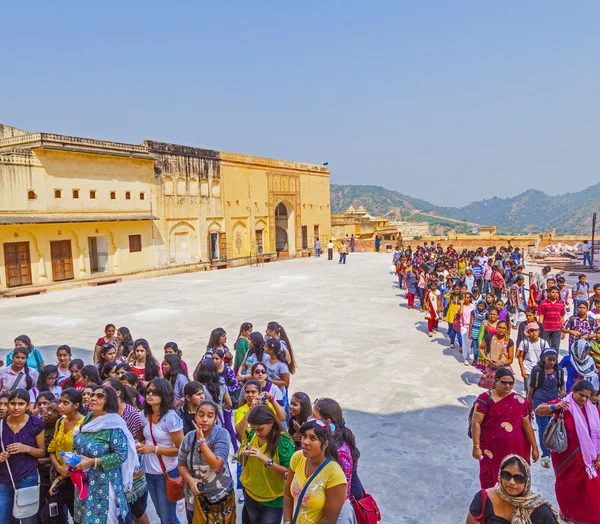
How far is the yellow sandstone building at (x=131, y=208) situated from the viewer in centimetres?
1884

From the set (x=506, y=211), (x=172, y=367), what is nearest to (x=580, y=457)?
(x=172, y=367)

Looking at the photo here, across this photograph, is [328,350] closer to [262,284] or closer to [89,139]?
[262,284]

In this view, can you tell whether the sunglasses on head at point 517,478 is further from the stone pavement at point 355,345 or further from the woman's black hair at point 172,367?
the woman's black hair at point 172,367

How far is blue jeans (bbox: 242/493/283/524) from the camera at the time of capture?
3.41 metres

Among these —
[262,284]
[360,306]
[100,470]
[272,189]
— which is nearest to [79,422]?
[100,470]

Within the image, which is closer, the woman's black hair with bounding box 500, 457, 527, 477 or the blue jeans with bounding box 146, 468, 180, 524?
the woman's black hair with bounding box 500, 457, 527, 477

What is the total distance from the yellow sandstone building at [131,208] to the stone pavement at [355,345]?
221 centimetres

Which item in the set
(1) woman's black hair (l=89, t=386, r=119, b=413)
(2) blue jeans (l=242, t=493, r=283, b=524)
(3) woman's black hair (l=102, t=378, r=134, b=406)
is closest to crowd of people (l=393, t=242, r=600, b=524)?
(2) blue jeans (l=242, t=493, r=283, b=524)

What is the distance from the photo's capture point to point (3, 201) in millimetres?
17844

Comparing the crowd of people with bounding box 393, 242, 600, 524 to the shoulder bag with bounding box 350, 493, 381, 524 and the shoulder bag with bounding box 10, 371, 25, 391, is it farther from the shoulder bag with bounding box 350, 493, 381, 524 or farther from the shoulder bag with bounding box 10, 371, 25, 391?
the shoulder bag with bounding box 10, 371, 25, 391

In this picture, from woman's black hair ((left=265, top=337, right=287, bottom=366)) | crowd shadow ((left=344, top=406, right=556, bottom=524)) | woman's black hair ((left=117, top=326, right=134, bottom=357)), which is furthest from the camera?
woman's black hair ((left=117, top=326, right=134, bottom=357))

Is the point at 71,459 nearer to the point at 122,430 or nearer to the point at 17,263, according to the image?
the point at 122,430

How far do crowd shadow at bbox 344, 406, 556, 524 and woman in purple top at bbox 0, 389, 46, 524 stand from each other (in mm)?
2836

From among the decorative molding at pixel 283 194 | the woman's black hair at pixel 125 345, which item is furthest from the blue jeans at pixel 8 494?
the decorative molding at pixel 283 194
